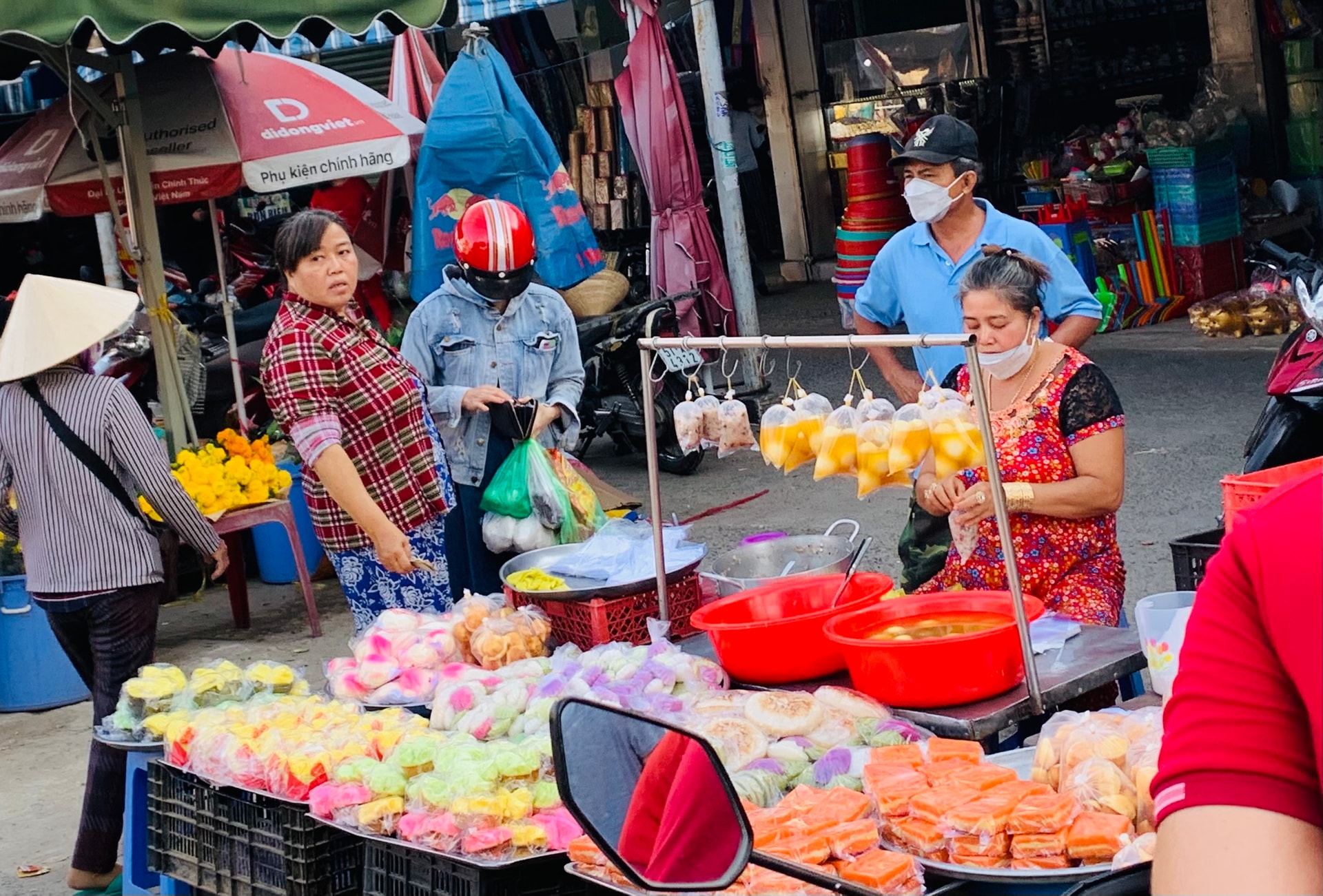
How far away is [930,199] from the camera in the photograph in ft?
15.7

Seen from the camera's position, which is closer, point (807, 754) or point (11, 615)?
point (807, 754)

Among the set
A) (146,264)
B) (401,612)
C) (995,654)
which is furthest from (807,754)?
(146,264)

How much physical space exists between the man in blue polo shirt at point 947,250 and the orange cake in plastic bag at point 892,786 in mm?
2048

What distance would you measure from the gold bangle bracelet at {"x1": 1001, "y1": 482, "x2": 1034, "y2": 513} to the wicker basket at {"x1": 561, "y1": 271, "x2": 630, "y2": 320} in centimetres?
609

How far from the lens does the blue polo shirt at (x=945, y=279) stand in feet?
15.3

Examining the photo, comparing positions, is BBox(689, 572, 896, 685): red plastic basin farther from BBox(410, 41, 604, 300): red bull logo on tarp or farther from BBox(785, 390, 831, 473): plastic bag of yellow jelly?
BBox(410, 41, 604, 300): red bull logo on tarp

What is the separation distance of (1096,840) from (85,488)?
3515mm

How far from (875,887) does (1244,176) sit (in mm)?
10530

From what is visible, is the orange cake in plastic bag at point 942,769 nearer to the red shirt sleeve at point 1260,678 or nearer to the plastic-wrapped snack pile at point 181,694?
the red shirt sleeve at point 1260,678

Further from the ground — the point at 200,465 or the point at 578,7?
the point at 578,7

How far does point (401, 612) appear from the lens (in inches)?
161

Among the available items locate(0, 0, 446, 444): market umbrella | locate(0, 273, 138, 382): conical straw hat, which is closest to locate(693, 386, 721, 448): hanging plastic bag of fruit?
locate(0, 273, 138, 382): conical straw hat

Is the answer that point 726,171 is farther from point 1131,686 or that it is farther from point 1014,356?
point 1131,686

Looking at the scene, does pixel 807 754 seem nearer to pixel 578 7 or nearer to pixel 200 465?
pixel 200 465
